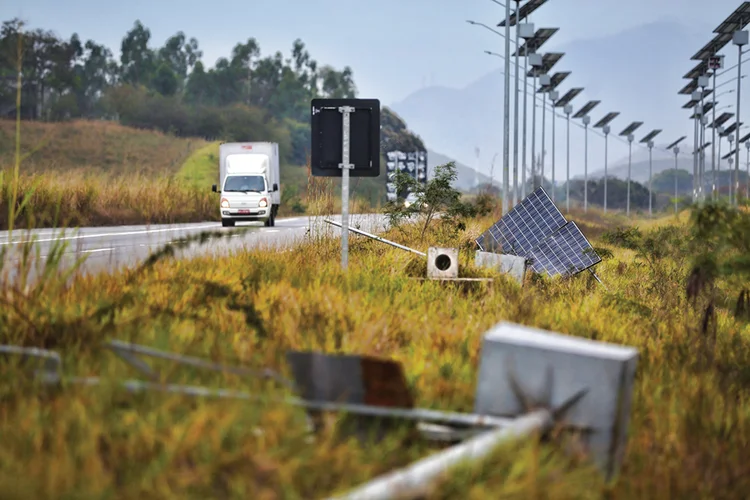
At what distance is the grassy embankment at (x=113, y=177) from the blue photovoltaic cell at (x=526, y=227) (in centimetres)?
271

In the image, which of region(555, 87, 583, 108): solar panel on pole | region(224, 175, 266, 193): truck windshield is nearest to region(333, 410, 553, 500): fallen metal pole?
region(224, 175, 266, 193): truck windshield

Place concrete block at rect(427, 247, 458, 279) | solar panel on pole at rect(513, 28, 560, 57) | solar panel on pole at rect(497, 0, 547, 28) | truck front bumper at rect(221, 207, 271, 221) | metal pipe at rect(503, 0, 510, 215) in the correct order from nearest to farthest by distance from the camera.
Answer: concrete block at rect(427, 247, 458, 279) < metal pipe at rect(503, 0, 510, 215) < truck front bumper at rect(221, 207, 271, 221) < solar panel on pole at rect(497, 0, 547, 28) < solar panel on pole at rect(513, 28, 560, 57)

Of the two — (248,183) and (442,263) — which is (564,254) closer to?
(442,263)

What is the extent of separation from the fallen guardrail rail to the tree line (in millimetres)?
104239

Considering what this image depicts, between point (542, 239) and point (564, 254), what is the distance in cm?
53

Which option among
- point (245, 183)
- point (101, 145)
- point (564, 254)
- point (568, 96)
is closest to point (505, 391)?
point (564, 254)

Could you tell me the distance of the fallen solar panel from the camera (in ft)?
50.6

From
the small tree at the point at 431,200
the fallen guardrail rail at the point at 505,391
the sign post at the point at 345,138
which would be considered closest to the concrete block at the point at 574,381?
the fallen guardrail rail at the point at 505,391

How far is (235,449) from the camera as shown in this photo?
4.16 m

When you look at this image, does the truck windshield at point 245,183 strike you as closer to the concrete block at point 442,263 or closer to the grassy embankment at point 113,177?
the grassy embankment at point 113,177

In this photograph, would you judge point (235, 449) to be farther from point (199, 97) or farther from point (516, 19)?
point (199, 97)

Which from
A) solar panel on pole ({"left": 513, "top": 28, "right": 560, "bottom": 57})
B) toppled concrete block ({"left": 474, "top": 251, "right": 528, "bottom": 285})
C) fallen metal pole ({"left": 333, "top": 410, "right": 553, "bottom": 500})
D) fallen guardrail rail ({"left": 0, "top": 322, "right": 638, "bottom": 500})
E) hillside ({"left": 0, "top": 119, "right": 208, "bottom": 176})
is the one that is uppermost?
solar panel on pole ({"left": 513, "top": 28, "right": 560, "bottom": 57})

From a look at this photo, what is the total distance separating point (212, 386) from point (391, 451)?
997mm

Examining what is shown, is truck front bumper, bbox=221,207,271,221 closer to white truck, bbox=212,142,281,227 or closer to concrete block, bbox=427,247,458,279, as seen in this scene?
white truck, bbox=212,142,281,227
